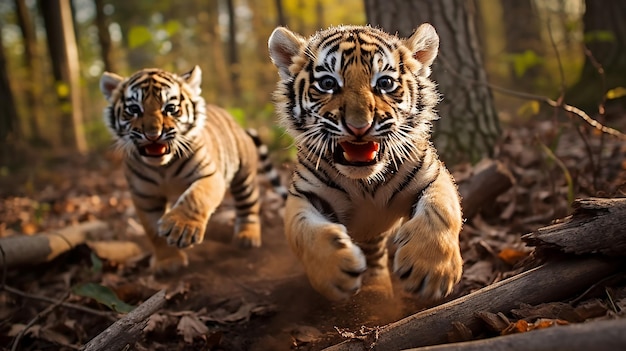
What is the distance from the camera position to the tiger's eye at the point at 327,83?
8.52 ft

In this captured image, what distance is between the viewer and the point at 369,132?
2385mm

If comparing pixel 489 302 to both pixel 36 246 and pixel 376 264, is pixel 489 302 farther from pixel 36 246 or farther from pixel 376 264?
pixel 36 246

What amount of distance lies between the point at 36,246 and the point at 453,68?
149 inches

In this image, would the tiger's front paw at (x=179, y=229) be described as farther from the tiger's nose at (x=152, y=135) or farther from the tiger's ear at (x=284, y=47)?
the tiger's ear at (x=284, y=47)

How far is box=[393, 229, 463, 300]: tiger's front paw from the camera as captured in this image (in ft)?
7.24

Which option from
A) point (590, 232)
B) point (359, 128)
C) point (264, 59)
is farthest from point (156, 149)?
point (264, 59)

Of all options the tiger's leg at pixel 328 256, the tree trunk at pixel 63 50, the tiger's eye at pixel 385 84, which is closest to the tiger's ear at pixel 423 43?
the tiger's eye at pixel 385 84

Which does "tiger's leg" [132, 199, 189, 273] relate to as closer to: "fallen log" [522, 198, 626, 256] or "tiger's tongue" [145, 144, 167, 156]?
"tiger's tongue" [145, 144, 167, 156]

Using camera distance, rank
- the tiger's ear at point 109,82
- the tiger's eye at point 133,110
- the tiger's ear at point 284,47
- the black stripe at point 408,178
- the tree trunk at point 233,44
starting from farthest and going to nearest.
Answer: the tree trunk at point 233,44 → the tiger's ear at point 109,82 → the tiger's eye at point 133,110 → the tiger's ear at point 284,47 → the black stripe at point 408,178

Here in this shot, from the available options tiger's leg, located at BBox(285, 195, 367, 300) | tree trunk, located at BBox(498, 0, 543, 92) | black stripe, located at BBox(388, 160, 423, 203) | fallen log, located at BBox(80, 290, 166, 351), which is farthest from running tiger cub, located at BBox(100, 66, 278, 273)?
tree trunk, located at BBox(498, 0, 543, 92)

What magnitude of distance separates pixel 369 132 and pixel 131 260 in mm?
3277

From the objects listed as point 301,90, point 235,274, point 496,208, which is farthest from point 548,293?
point 235,274

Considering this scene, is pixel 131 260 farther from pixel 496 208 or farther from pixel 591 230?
pixel 591 230

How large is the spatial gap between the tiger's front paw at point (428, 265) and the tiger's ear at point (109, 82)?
10.7ft
